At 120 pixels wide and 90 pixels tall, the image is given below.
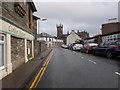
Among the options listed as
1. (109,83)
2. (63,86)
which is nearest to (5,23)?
(63,86)

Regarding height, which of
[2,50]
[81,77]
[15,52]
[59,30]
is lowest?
[81,77]

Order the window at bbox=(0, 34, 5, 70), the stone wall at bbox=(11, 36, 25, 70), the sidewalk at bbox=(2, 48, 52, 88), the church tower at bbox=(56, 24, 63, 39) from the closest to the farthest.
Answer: the sidewalk at bbox=(2, 48, 52, 88), the window at bbox=(0, 34, 5, 70), the stone wall at bbox=(11, 36, 25, 70), the church tower at bbox=(56, 24, 63, 39)

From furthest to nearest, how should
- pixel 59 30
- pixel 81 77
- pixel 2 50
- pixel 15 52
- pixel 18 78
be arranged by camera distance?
pixel 59 30
pixel 15 52
pixel 2 50
pixel 81 77
pixel 18 78

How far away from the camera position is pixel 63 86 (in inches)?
150

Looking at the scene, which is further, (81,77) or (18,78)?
(81,77)

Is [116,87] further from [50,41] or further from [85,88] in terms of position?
[50,41]

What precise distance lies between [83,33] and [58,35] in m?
27.8

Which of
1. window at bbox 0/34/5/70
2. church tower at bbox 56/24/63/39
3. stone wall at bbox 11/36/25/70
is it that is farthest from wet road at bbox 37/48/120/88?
church tower at bbox 56/24/63/39

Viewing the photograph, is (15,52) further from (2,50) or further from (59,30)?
(59,30)

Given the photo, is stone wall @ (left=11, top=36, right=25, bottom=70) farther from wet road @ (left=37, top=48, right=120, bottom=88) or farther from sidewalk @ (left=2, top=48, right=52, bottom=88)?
wet road @ (left=37, top=48, right=120, bottom=88)

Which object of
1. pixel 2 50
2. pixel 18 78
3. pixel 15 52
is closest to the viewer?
pixel 18 78

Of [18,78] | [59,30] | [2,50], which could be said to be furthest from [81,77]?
[59,30]

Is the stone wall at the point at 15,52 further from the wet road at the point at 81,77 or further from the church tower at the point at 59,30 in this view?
the church tower at the point at 59,30

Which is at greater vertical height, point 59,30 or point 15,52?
point 59,30
